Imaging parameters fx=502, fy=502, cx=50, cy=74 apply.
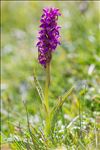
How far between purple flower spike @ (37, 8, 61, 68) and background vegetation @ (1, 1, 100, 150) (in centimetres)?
41

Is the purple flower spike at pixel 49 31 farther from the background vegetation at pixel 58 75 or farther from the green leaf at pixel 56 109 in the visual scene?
the background vegetation at pixel 58 75

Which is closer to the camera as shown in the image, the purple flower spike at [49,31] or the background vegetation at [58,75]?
the purple flower spike at [49,31]

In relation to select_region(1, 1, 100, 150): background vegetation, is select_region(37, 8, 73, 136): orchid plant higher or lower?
higher

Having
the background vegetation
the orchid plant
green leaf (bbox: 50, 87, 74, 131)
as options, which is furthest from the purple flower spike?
the background vegetation

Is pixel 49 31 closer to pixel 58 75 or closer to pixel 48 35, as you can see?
pixel 48 35

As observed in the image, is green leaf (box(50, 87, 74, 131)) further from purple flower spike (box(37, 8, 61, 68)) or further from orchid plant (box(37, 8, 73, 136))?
purple flower spike (box(37, 8, 61, 68))

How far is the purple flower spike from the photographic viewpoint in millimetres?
2899

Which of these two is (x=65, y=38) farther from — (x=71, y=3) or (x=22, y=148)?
(x=22, y=148)

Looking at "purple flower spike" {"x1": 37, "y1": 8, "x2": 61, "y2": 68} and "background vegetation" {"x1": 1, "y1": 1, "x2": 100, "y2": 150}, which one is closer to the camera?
"purple flower spike" {"x1": 37, "y1": 8, "x2": 61, "y2": 68}

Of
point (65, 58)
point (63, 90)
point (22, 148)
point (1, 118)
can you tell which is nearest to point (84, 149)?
point (22, 148)

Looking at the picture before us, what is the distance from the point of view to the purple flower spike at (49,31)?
2.90 m

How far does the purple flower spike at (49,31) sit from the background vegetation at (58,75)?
41 cm

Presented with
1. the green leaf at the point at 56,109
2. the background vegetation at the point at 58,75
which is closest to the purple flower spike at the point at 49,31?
the green leaf at the point at 56,109

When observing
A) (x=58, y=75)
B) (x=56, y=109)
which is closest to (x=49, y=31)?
(x=56, y=109)
